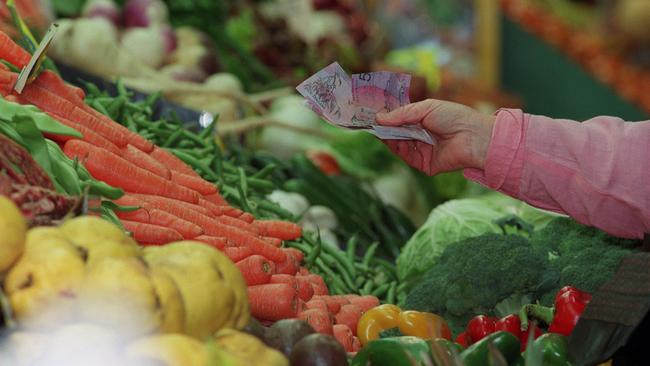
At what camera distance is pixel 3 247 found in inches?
50.4

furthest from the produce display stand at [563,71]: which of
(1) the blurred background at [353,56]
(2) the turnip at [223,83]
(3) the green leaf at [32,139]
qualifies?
(3) the green leaf at [32,139]

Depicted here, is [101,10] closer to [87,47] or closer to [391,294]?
[87,47]

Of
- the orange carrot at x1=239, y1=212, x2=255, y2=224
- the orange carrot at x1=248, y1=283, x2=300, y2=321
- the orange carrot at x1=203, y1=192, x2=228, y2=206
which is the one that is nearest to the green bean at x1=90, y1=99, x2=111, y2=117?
the orange carrot at x1=203, y1=192, x2=228, y2=206

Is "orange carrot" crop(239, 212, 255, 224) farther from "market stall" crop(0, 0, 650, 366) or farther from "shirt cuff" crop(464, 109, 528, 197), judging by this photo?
"shirt cuff" crop(464, 109, 528, 197)

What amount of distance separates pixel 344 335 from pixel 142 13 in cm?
314

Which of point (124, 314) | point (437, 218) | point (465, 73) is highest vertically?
point (124, 314)

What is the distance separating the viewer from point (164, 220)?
7.11 feet

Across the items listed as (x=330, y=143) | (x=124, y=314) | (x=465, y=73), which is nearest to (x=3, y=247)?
(x=124, y=314)

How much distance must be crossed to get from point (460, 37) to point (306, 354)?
744 centimetres

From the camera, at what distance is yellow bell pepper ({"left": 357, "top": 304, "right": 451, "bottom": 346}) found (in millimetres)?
2078

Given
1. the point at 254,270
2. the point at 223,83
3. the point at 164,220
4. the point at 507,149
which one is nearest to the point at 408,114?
the point at 507,149

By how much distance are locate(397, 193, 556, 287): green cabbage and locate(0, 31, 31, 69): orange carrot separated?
136 centimetres

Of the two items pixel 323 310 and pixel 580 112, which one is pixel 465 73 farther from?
pixel 323 310

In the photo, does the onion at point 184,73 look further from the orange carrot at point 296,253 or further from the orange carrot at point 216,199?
the orange carrot at point 296,253
